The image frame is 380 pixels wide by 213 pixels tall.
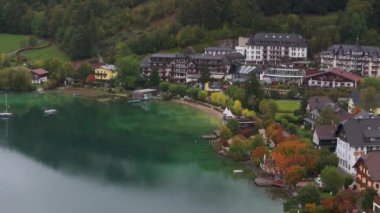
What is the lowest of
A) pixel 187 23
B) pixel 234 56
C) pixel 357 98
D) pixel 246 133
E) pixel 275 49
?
pixel 246 133

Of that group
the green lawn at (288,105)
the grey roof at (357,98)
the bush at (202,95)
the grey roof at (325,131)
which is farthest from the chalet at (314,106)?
the bush at (202,95)

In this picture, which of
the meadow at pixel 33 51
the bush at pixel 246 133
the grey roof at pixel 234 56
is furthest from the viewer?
the meadow at pixel 33 51

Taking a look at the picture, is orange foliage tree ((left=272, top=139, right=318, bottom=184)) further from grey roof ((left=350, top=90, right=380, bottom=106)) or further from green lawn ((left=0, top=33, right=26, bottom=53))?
green lawn ((left=0, top=33, right=26, bottom=53))

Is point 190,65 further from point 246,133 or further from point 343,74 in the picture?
point 246,133

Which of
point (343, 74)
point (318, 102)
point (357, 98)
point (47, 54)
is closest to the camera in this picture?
point (318, 102)

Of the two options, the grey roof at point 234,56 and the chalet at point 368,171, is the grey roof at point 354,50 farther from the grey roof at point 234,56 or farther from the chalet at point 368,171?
the chalet at point 368,171

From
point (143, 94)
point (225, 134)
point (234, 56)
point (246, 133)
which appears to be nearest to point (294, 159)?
point (225, 134)
